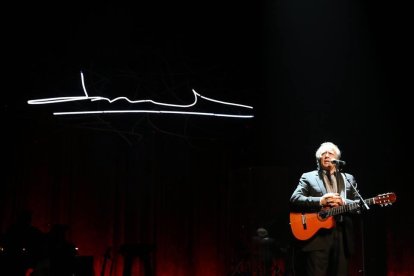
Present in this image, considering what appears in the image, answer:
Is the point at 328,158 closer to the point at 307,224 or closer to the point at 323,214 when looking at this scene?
the point at 323,214

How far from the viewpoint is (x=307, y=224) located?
577 cm

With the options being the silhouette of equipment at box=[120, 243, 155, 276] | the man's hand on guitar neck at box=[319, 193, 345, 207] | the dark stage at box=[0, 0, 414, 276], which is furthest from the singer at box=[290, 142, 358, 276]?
the silhouette of equipment at box=[120, 243, 155, 276]

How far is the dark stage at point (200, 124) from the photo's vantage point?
7.52 metres

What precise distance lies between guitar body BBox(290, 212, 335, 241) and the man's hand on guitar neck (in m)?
0.16

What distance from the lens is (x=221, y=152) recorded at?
812 centimetres

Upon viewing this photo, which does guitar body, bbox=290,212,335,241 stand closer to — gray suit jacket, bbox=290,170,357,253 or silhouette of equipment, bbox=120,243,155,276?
gray suit jacket, bbox=290,170,357,253

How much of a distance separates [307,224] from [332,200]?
460mm

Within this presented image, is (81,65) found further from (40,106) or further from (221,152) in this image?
(221,152)

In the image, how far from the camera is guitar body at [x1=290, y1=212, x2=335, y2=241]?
5.57 m

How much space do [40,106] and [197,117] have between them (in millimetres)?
2310
